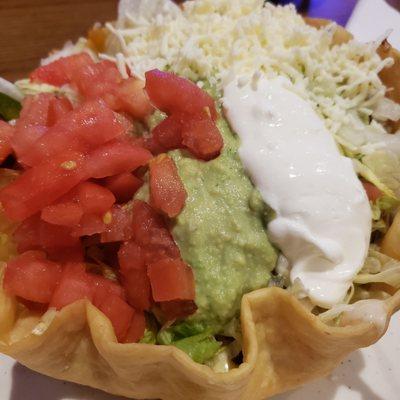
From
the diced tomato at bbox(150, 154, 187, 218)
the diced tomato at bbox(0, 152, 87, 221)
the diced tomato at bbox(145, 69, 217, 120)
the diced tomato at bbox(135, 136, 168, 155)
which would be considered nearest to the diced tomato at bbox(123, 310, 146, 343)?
the diced tomato at bbox(150, 154, 187, 218)

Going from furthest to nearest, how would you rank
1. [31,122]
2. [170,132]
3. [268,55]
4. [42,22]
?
1. [42,22]
2. [268,55]
3. [31,122]
4. [170,132]

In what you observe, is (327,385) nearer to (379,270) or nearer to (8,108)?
(379,270)

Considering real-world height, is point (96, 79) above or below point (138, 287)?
above

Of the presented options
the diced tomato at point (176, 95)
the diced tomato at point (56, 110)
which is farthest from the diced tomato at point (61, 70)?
the diced tomato at point (176, 95)

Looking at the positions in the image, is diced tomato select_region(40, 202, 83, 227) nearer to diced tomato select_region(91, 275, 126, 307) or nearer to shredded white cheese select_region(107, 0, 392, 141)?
diced tomato select_region(91, 275, 126, 307)

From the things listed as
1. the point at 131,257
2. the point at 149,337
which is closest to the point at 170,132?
the point at 131,257

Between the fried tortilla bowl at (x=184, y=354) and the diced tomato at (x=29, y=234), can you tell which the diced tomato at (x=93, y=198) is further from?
the fried tortilla bowl at (x=184, y=354)
